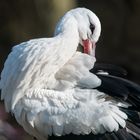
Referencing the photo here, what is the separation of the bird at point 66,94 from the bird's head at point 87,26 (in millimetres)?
192

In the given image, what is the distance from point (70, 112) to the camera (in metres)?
4.29

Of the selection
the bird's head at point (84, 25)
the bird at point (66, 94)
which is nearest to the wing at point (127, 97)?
the bird at point (66, 94)

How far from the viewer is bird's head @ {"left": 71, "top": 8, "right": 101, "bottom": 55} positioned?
15.8 ft

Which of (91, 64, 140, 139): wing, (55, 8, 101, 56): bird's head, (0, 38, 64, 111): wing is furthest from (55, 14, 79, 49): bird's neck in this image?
(91, 64, 140, 139): wing

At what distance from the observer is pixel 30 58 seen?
4.43 metres

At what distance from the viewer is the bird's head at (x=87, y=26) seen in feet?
15.8

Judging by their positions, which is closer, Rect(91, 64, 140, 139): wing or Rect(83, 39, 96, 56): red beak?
Rect(91, 64, 140, 139): wing

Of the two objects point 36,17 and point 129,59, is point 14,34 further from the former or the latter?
point 129,59

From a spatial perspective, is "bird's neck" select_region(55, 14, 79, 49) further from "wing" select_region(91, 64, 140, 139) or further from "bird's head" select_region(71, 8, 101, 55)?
"wing" select_region(91, 64, 140, 139)

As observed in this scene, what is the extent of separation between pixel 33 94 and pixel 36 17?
3288 mm

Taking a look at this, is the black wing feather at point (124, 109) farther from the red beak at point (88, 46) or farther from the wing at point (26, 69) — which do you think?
the red beak at point (88, 46)

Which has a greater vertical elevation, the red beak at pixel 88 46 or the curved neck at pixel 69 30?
the curved neck at pixel 69 30

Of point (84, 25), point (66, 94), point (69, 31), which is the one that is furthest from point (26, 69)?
point (84, 25)

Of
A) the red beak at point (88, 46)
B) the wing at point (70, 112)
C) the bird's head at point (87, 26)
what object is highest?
the bird's head at point (87, 26)
